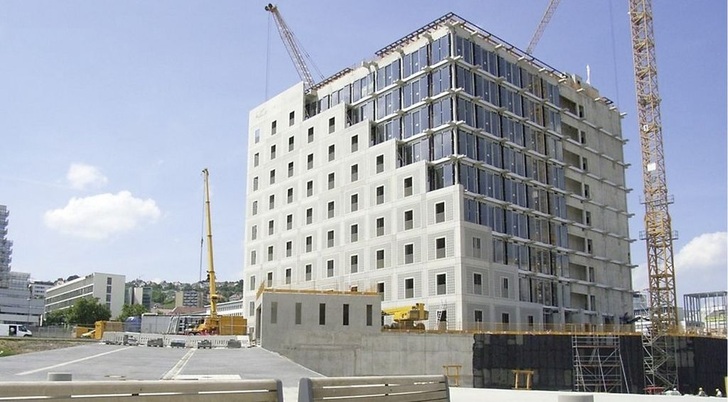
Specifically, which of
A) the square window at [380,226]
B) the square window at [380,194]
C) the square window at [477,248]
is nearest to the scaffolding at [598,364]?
the square window at [477,248]

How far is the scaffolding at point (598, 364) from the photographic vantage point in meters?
63.2

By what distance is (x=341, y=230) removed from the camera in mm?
84312

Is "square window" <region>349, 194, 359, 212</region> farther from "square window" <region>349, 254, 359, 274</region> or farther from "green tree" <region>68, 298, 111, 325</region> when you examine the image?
"green tree" <region>68, 298, 111, 325</region>

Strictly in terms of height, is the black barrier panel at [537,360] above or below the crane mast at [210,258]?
below

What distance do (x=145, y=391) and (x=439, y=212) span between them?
67288 mm

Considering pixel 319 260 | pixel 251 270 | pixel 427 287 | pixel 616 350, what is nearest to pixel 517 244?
pixel 427 287

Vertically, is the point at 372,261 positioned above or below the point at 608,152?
below

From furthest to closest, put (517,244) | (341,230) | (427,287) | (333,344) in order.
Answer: (341,230) → (517,244) → (427,287) → (333,344)

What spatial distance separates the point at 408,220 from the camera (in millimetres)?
76688

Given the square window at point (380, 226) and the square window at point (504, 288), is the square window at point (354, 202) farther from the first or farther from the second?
the square window at point (504, 288)

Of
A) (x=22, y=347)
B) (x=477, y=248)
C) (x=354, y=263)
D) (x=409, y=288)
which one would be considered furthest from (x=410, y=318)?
(x=22, y=347)

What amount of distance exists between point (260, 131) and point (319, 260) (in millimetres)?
24630

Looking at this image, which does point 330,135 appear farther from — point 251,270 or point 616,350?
point 616,350

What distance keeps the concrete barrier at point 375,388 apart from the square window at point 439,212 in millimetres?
61846
